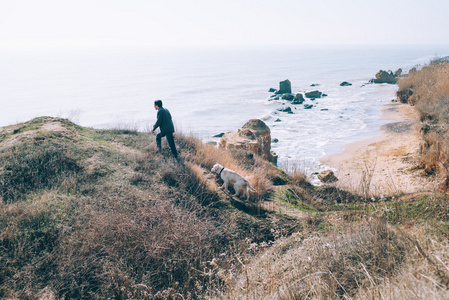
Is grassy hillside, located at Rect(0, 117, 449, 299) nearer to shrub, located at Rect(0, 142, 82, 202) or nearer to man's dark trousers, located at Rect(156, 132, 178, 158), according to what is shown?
shrub, located at Rect(0, 142, 82, 202)

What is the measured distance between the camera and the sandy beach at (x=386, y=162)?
36.9ft

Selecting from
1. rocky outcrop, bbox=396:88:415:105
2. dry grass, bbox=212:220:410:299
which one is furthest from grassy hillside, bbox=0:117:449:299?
rocky outcrop, bbox=396:88:415:105

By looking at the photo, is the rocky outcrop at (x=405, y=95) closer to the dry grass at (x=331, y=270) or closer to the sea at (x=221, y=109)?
the sea at (x=221, y=109)

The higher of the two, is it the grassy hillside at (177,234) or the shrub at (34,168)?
the shrub at (34,168)

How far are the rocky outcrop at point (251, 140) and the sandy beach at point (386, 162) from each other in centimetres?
373

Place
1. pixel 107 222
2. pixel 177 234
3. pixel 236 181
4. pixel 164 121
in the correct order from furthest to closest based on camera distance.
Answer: pixel 164 121 → pixel 236 181 → pixel 107 222 → pixel 177 234

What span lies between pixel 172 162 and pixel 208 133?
2113cm

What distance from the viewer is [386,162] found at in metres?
15.6

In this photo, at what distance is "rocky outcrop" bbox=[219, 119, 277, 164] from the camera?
507 inches

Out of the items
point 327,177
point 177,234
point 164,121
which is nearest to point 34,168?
point 164,121

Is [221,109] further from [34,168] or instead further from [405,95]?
[34,168]

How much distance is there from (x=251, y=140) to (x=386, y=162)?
25.6 ft

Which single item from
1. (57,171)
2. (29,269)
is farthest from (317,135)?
(29,269)

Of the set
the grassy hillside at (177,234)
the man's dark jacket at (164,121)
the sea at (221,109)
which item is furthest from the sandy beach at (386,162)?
the man's dark jacket at (164,121)
